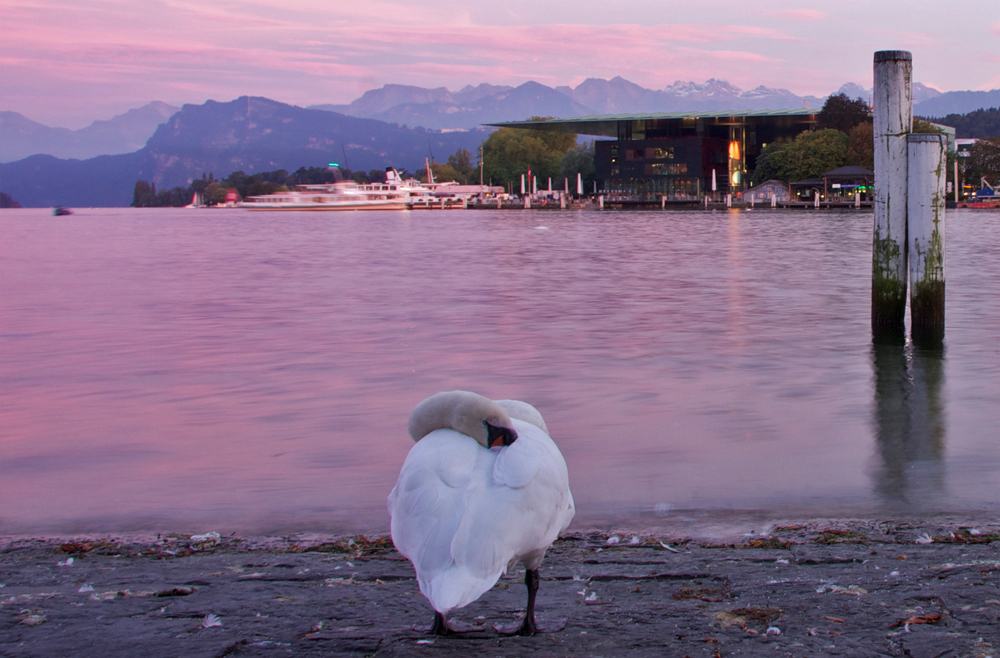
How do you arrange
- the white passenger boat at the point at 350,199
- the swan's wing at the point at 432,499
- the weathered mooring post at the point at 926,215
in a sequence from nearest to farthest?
the swan's wing at the point at 432,499 < the weathered mooring post at the point at 926,215 < the white passenger boat at the point at 350,199

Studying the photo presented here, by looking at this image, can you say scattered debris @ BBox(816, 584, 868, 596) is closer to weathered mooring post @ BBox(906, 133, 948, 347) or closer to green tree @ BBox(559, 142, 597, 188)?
weathered mooring post @ BBox(906, 133, 948, 347)

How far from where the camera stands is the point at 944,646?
3414 millimetres

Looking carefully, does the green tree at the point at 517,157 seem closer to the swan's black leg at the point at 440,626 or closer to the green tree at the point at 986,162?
the green tree at the point at 986,162

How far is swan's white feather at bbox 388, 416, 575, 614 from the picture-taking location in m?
3.27

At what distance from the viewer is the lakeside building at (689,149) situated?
11275 cm

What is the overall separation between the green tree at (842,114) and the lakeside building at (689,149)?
27.8 ft

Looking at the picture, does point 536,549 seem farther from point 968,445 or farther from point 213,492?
point 968,445

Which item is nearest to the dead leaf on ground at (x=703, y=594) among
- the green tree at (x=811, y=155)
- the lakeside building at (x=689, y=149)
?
the green tree at (x=811, y=155)

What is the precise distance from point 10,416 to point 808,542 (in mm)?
8405

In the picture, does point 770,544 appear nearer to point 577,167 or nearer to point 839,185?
point 839,185

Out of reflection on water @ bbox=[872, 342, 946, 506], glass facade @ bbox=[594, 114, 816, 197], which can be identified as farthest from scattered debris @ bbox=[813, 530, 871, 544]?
glass facade @ bbox=[594, 114, 816, 197]

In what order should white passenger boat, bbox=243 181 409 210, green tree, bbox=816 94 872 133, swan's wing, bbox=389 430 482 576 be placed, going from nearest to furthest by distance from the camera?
swan's wing, bbox=389 430 482 576 < green tree, bbox=816 94 872 133 < white passenger boat, bbox=243 181 409 210

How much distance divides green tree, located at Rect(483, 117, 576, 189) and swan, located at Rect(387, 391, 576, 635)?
15699 centimetres

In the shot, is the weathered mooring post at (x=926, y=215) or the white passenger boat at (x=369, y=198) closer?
the weathered mooring post at (x=926, y=215)
